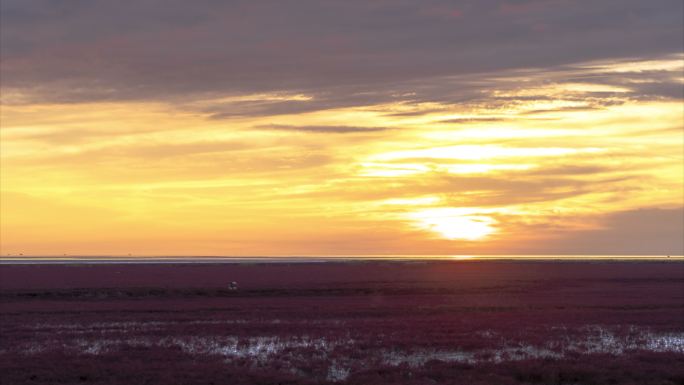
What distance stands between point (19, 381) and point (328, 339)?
524 inches

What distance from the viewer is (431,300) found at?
2164 inches

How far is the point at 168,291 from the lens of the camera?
6412 cm

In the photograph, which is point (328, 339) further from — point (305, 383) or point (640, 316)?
point (640, 316)

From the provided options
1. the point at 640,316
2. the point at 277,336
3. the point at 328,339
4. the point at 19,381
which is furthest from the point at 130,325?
the point at 640,316

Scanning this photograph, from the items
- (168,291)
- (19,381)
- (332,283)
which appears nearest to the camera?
(19,381)

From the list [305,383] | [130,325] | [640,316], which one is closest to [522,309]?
[640,316]

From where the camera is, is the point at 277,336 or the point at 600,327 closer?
the point at 277,336

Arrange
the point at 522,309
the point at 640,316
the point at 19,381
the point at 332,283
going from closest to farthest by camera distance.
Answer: the point at 19,381
the point at 640,316
the point at 522,309
the point at 332,283

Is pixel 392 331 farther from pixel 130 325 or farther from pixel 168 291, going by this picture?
pixel 168 291

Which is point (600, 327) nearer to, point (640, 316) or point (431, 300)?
point (640, 316)

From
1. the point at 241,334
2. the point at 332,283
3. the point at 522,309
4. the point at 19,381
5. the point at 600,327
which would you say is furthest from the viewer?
the point at 332,283

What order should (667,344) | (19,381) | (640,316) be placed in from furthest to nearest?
(640,316) → (667,344) → (19,381)

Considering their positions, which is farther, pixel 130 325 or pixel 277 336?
pixel 130 325

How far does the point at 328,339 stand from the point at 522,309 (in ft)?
60.9
